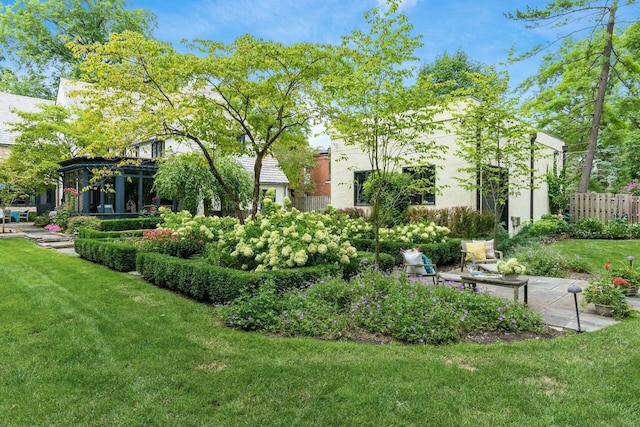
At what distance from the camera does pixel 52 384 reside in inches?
123

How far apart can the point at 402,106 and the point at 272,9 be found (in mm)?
7482

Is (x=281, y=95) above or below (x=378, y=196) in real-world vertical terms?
above

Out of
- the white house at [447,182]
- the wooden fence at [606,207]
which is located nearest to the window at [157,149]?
the white house at [447,182]

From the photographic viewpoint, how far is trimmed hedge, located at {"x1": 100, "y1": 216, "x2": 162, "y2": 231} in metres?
14.7

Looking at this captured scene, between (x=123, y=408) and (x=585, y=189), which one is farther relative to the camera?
(x=585, y=189)

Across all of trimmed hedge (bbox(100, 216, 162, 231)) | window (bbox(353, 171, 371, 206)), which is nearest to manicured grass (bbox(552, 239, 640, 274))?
window (bbox(353, 171, 371, 206))

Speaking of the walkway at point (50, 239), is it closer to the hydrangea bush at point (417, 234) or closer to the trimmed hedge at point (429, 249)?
the trimmed hedge at point (429, 249)

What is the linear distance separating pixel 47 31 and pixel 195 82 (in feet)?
100

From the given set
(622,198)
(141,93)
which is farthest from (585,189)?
(141,93)

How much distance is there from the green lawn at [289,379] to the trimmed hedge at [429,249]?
14.2ft

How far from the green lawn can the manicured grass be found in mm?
5079

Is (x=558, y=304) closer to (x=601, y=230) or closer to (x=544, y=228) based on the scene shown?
(x=544, y=228)

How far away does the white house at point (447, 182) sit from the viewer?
12.4 m

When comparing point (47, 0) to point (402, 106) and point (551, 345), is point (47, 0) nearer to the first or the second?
point (402, 106)
